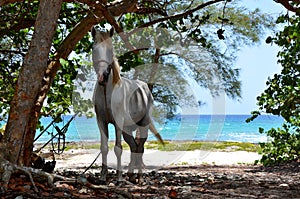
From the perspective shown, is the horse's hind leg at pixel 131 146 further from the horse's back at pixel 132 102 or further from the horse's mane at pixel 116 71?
the horse's mane at pixel 116 71

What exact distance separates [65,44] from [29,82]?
66.0 inches

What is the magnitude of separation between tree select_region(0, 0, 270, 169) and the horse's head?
1.53 ft

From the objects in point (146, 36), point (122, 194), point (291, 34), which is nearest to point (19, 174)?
point (122, 194)

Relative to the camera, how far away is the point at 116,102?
177 inches

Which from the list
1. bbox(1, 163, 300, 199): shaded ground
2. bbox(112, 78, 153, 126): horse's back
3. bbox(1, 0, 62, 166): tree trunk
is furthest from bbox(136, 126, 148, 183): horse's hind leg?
bbox(1, 0, 62, 166): tree trunk

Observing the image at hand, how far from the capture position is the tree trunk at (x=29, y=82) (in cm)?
317

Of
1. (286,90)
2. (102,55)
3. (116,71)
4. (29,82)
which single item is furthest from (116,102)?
(286,90)

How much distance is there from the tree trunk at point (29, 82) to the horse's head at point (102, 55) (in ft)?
2.42

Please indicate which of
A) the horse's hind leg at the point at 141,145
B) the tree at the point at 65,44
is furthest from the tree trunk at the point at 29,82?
the horse's hind leg at the point at 141,145

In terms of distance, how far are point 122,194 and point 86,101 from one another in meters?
2.85

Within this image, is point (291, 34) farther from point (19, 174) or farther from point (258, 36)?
point (19, 174)

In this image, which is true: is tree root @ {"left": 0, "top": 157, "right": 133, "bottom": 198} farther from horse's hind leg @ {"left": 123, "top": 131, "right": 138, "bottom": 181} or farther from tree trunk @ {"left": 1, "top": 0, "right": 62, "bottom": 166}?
horse's hind leg @ {"left": 123, "top": 131, "right": 138, "bottom": 181}

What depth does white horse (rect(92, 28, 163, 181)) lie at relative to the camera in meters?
4.10

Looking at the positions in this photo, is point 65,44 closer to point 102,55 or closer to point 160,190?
point 102,55
